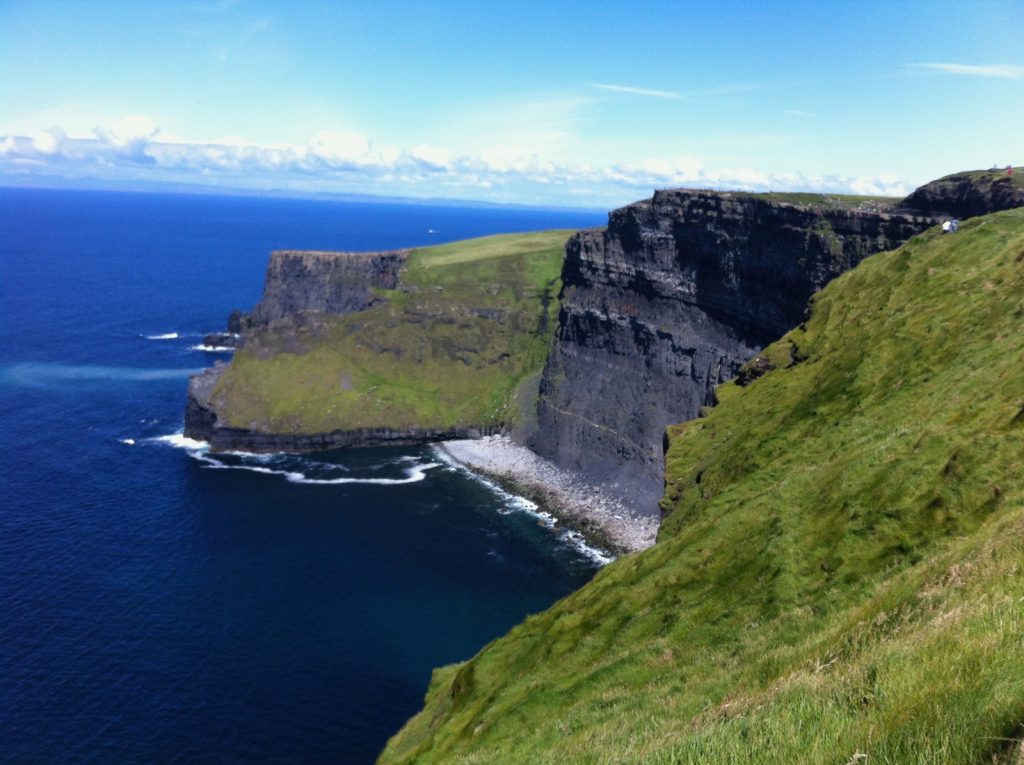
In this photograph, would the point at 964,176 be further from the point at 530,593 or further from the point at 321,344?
the point at 321,344

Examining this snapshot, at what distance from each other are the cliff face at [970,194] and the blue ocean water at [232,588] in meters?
66.1

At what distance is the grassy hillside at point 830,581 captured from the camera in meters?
13.1

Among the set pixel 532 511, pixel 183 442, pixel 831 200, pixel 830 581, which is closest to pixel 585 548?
pixel 532 511

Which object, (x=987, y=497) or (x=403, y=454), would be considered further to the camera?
(x=403, y=454)

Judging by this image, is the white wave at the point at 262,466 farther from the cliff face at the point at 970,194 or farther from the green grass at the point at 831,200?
the cliff face at the point at 970,194

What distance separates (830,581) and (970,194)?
81002 mm

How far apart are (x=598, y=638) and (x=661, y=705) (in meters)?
17.4

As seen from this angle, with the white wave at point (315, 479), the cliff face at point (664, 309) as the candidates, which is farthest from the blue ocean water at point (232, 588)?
the cliff face at point (664, 309)

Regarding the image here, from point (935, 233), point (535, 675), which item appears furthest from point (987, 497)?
point (935, 233)

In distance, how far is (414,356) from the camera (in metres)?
168

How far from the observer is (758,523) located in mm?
40531

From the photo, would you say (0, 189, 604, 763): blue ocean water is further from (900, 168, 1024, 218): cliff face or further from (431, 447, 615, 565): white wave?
(900, 168, 1024, 218): cliff face

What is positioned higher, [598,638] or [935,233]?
[935,233]

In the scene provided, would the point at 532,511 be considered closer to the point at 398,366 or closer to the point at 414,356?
the point at 398,366
